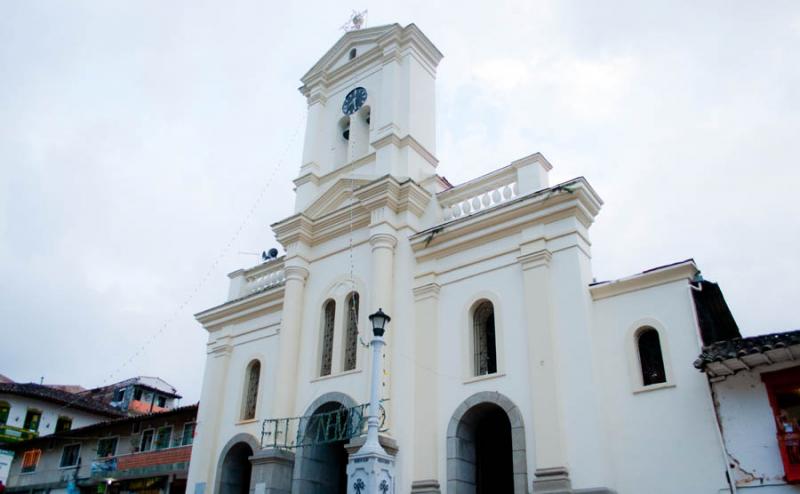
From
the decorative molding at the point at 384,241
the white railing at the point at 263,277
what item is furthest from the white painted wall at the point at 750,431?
the white railing at the point at 263,277

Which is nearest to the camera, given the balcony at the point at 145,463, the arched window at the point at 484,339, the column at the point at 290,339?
the arched window at the point at 484,339

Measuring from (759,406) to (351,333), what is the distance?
944 cm

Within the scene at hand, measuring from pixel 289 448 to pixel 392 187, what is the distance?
692 centimetres

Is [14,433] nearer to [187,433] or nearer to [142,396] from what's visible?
[142,396]

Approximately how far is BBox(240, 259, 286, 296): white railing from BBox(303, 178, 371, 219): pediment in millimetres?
2173

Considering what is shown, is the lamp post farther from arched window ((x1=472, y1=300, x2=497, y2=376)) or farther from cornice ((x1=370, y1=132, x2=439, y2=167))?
cornice ((x1=370, y1=132, x2=439, y2=167))

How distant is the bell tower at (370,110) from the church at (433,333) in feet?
0.22

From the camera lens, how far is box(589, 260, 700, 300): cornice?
13812 millimetres

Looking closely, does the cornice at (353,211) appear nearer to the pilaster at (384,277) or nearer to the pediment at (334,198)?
the pediment at (334,198)

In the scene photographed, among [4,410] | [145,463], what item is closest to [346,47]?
[145,463]

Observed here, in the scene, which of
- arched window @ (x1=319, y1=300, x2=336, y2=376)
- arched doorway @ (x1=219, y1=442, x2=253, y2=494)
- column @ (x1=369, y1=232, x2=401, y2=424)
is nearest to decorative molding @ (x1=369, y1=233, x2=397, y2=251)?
column @ (x1=369, y1=232, x2=401, y2=424)

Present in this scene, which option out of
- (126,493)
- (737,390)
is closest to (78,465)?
(126,493)

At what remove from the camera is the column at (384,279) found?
16.2 metres

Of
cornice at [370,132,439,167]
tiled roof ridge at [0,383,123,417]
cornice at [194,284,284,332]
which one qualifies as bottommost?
cornice at [194,284,284,332]
